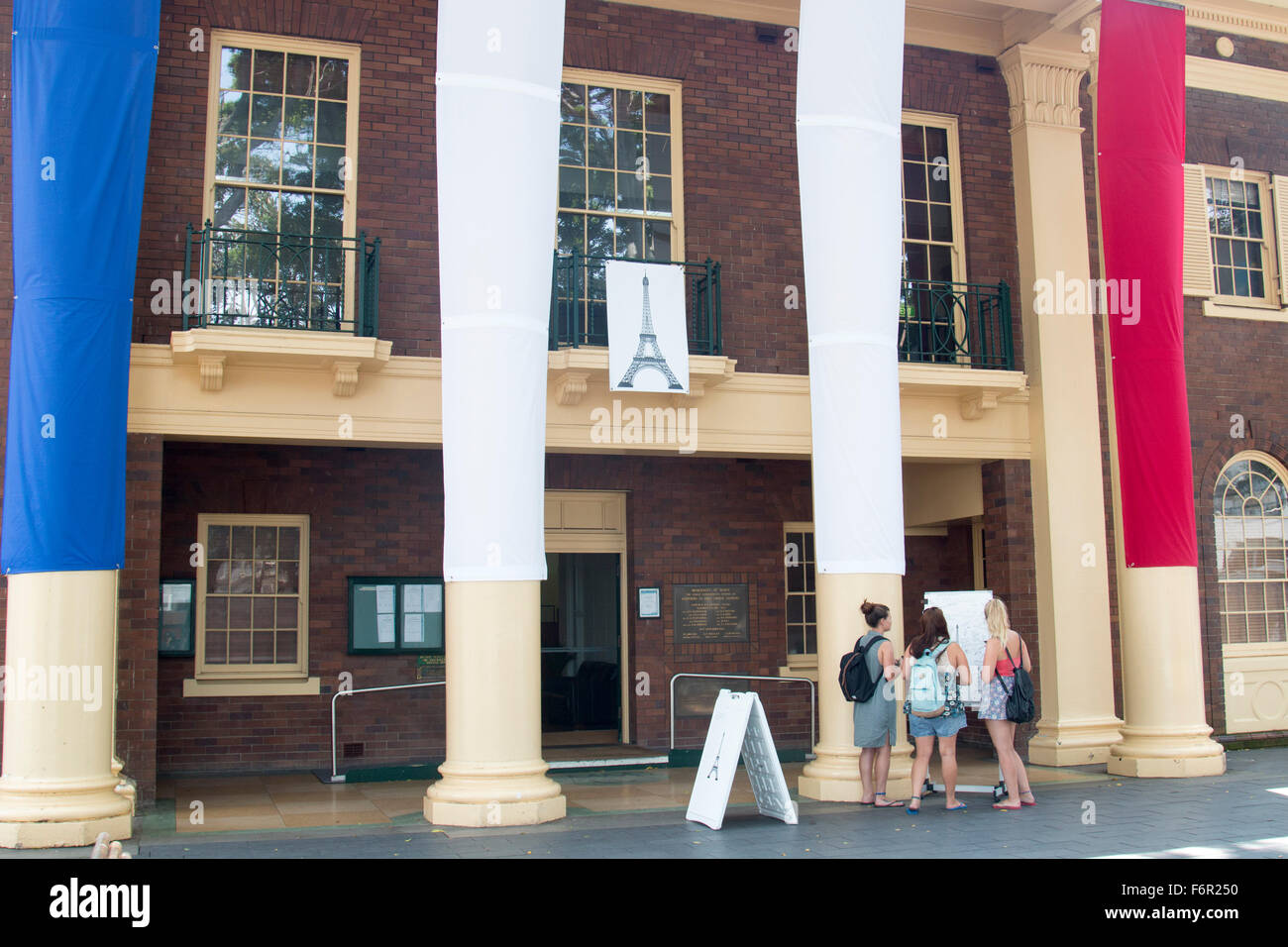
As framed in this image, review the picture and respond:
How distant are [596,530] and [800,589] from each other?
268 centimetres

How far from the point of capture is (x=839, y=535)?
10570 mm

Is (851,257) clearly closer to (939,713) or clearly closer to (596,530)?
(939,713)

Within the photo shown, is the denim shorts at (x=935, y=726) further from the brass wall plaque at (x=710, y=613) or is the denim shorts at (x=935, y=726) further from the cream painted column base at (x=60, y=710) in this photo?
the cream painted column base at (x=60, y=710)

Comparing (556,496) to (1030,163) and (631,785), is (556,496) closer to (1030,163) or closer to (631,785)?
(631,785)

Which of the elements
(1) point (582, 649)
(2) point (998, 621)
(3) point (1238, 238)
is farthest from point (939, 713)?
(3) point (1238, 238)

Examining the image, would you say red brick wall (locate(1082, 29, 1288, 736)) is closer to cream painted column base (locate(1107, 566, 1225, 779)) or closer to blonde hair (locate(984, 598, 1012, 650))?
cream painted column base (locate(1107, 566, 1225, 779))

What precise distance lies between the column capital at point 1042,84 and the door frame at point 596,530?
6.53 meters

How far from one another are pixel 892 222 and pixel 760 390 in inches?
92.4

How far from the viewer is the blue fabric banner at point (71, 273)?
9.12 metres

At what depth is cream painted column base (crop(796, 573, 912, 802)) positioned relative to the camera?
1042 centimetres

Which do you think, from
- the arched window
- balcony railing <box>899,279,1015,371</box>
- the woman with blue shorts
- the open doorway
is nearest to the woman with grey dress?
the woman with blue shorts

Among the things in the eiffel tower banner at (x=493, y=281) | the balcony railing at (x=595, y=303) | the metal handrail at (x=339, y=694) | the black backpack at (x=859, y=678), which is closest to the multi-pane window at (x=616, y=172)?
the balcony railing at (x=595, y=303)

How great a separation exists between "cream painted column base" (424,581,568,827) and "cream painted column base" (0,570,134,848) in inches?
96.9
